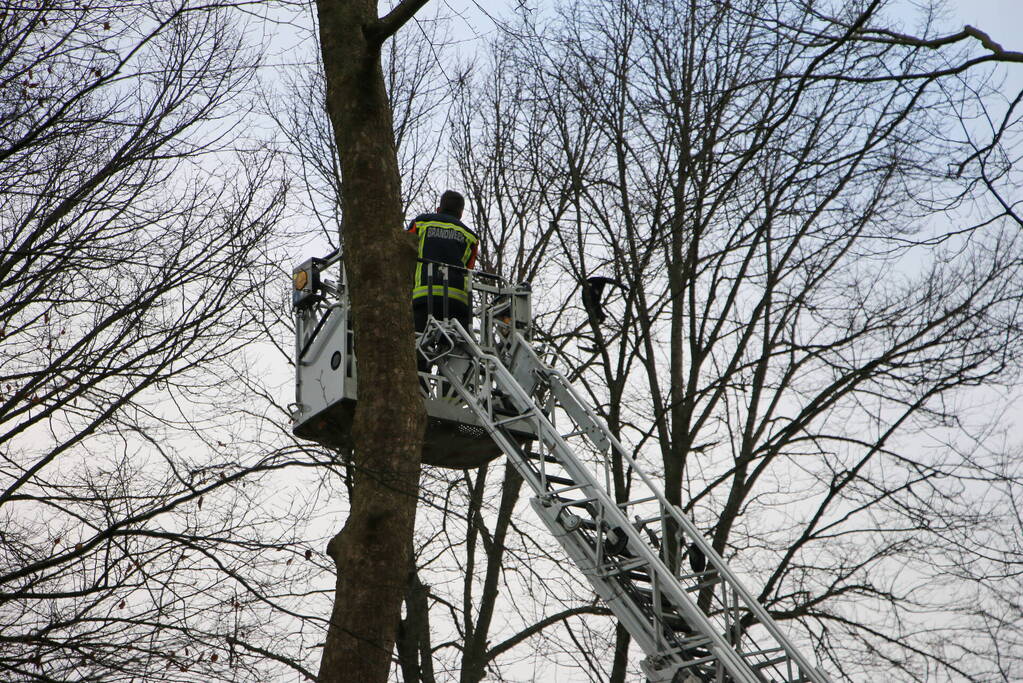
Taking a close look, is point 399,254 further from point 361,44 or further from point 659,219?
point 659,219

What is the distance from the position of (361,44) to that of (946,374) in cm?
742

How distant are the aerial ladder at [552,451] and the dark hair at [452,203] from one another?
648 mm

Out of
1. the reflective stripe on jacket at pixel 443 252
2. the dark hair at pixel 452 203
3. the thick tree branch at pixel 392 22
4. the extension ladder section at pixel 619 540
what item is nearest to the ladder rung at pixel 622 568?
the extension ladder section at pixel 619 540

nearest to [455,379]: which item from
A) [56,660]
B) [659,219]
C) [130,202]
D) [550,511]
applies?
[550,511]

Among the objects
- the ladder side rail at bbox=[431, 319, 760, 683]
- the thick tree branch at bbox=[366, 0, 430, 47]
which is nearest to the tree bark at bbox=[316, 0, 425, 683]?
the thick tree branch at bbox=[366, 0, 430, 47]

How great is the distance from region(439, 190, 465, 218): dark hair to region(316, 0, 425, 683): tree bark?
303cm

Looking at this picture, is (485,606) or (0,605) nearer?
(0,605)

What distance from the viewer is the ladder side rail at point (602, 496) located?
23.3ft

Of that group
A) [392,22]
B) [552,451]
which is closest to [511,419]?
[552,451]

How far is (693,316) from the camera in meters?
11.6

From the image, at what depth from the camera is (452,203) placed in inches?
386

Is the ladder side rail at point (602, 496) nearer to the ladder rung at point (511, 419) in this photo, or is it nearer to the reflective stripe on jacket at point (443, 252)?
the ladder rung at point (511, 419)

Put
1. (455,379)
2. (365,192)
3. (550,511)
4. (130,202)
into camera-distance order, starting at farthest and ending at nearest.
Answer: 1. (455,379)
2. (550,511)
3. (130,202)
4. (365,192)

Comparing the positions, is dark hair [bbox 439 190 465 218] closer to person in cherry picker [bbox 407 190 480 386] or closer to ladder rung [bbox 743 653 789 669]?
person in cherry picker [bbox 407 190 480 386]
